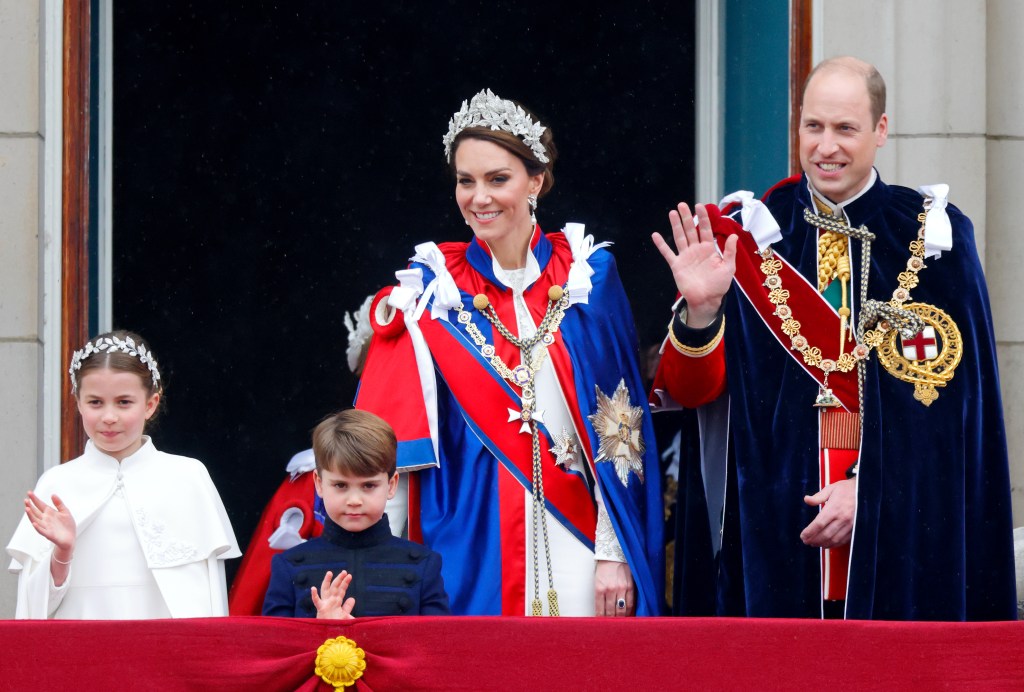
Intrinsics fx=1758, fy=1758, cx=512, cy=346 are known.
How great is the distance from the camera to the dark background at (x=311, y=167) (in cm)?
785

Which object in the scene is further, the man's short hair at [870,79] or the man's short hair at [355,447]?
the man's short hair at [870,79]

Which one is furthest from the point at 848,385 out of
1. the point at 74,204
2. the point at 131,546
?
the point at 74,204

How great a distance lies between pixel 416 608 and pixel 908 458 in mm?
1277

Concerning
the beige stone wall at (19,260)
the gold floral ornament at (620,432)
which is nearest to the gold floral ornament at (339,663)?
the gold floral ornament at (620,432)

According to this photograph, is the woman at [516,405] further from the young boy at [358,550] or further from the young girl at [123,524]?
the young girl at [123,524]

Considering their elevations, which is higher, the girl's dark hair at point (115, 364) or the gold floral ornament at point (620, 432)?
the girl's dark hair at point (115, 364)

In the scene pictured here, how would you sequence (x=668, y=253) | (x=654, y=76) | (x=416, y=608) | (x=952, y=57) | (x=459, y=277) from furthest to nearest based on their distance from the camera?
1. (x=654, y=76)
2. (x=952, y=57)
3. (x=459, y=277)
4. (x=668, y=253)
5. (x=416, y=608)

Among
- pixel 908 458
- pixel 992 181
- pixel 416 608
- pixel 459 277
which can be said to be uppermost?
pixel 992 181

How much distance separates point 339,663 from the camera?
11.0ft

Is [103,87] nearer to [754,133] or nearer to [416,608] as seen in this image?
[754,133]

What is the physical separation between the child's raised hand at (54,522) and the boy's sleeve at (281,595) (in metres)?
0.47

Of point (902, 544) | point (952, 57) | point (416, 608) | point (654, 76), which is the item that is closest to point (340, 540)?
point (416, 608)

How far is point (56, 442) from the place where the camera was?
5.14m

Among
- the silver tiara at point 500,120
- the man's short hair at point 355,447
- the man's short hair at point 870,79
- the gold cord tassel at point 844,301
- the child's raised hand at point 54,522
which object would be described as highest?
the man's short hair at point 870,79
